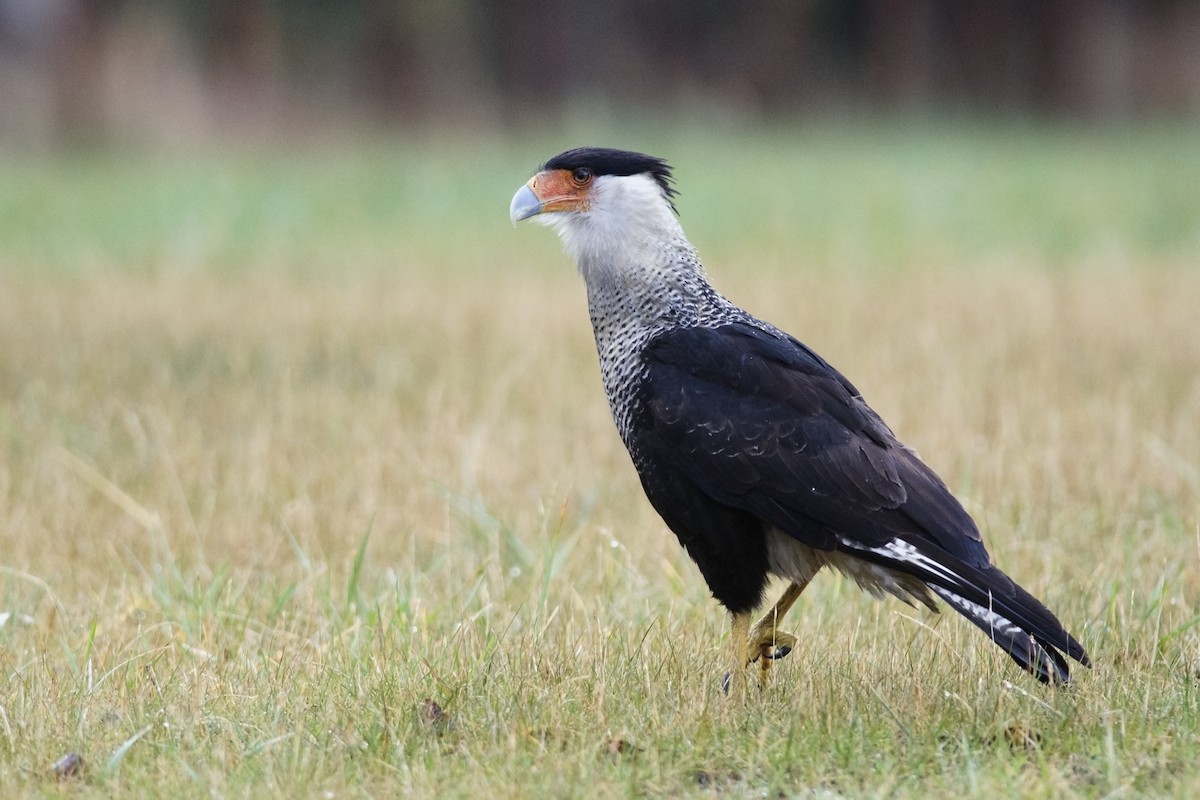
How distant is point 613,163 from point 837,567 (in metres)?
1.23

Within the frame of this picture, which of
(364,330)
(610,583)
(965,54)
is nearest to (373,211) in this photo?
(364,330)

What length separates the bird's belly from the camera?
3.45 metres

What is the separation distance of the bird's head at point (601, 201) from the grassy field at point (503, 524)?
0.76 meters

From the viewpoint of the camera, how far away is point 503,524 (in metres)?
4.62

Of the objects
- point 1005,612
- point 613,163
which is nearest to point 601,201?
point 613,163

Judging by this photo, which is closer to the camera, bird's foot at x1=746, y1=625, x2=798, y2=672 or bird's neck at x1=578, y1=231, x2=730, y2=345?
bird's foot at x1=746, y1=625, x2=798, y2=672

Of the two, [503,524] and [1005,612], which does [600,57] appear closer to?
[503,524]

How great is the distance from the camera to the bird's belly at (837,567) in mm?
3451

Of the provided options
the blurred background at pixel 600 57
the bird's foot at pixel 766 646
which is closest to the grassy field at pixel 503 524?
the bird's foot at pixel 766 646

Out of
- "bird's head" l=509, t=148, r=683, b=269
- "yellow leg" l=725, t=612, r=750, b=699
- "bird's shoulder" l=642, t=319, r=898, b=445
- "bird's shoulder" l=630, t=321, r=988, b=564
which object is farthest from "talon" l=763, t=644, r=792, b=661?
"bird's head" l=509, t=148, r=683, b=269

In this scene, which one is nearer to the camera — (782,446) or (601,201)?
(782,446)

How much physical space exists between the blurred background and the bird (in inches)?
684

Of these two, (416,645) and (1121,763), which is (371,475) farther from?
(1121,763)

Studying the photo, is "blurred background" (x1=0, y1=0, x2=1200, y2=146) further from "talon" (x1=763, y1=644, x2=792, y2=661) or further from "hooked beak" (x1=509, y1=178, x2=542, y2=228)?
"talon" (x1=763, y1=644, x2=792, y2=661)
